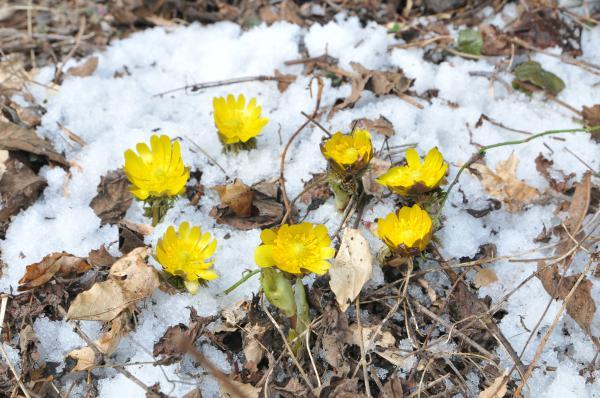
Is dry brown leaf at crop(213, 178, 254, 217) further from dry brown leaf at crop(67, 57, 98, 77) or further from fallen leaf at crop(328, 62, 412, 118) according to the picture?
dry brown leaf at crop(67, 57, 98, 77)

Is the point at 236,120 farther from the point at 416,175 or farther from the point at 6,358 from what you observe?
the point at 6,358

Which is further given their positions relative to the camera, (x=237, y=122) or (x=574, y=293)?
(x=237, y=122)

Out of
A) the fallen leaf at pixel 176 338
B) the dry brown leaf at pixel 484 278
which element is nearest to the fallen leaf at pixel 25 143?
the fallen leaf at pixel 176 338

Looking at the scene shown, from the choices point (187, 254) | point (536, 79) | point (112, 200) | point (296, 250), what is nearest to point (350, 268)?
point (296, 250)

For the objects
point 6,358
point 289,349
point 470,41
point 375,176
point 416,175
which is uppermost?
point 470,41

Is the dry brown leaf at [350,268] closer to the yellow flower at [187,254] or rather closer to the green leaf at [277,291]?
the green leaf at [277,291]

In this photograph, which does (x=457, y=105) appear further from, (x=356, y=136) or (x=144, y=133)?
(x=144, y=133)

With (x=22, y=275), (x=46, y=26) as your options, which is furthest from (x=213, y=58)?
(x=22, y=275)
